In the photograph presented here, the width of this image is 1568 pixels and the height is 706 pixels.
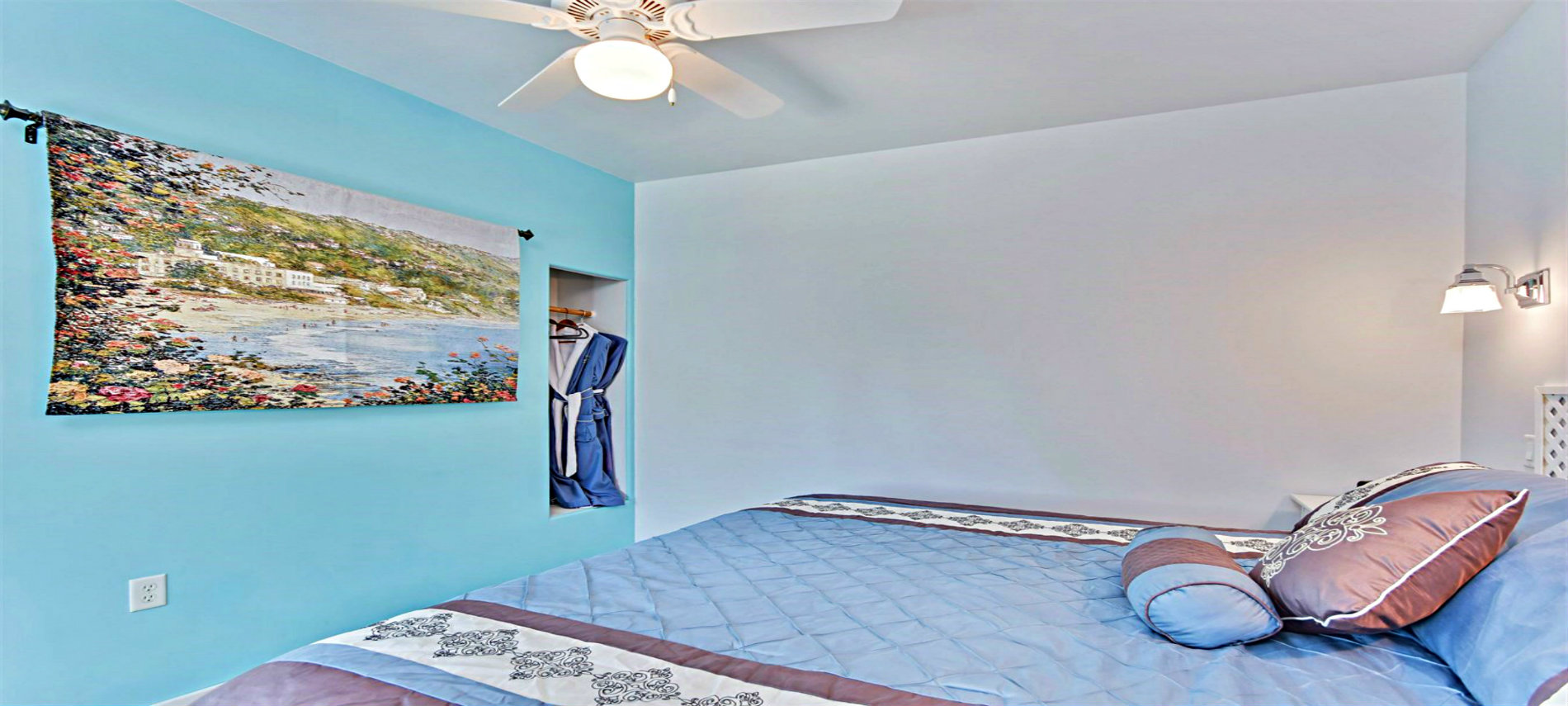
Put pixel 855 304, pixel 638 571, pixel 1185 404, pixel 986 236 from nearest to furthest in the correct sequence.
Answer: pixel 638 571 → pixel 1185 404 → pixel 986 236 → pixel 855 304

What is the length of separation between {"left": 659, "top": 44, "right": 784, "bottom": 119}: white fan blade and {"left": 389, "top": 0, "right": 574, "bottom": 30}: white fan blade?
0.98ft

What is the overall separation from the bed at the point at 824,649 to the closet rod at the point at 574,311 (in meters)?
2.40

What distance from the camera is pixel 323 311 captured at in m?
2.54

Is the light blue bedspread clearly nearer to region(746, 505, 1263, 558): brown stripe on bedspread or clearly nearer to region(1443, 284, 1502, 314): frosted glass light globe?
region(746, 505, 1263, 558): brown stripe on bedspread

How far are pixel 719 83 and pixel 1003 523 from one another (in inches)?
68.9

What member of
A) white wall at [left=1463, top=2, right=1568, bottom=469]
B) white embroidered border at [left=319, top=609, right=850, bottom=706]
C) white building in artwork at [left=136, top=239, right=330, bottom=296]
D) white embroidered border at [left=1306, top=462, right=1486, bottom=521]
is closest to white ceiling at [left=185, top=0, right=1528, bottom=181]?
white wall at [left=1463, top=2, right=1568, bottom=469]

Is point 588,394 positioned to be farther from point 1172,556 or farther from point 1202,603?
point 1202,603

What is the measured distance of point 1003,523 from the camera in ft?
8.04

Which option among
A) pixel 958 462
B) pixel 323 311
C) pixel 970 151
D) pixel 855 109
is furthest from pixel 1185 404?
pixel 323 311

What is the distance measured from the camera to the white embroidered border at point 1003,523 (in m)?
2.04

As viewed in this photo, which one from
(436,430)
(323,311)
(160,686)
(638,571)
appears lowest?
(160,686)

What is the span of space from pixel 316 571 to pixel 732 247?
246 centimetres

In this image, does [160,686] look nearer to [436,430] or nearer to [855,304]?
[436,430]

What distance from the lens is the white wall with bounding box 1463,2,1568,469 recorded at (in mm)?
2002
